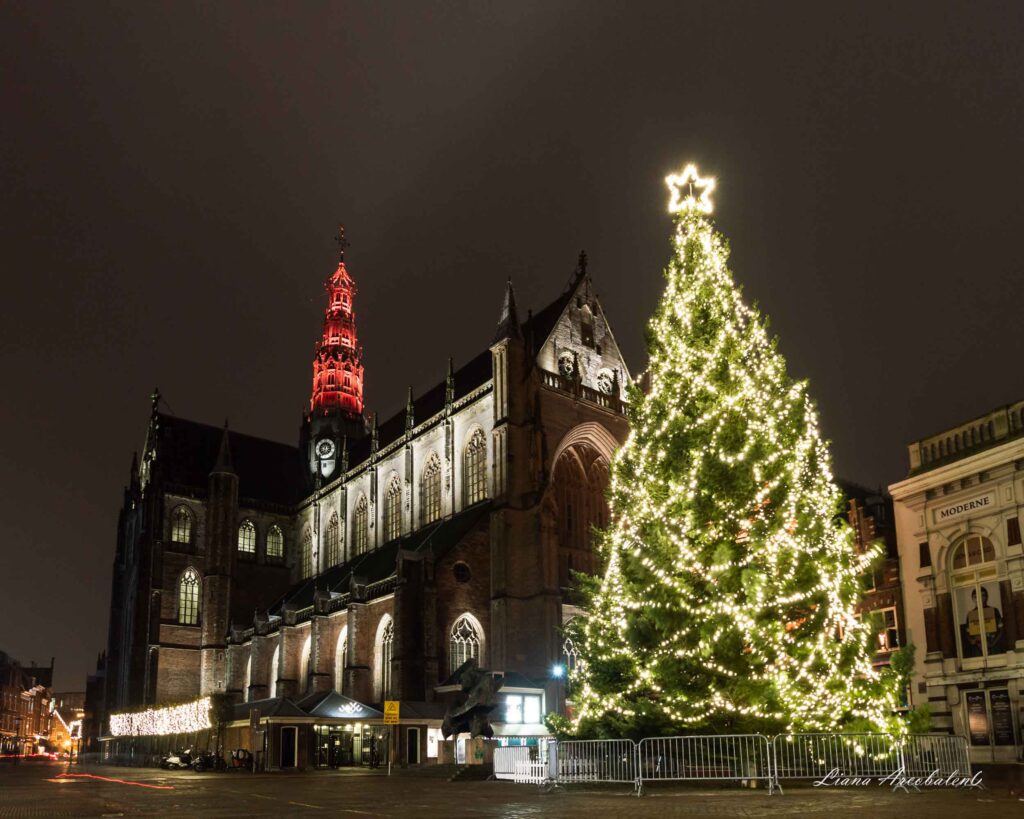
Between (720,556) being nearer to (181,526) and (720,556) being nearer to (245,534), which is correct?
(245,534)

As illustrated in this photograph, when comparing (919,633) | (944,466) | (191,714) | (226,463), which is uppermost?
(226,463)

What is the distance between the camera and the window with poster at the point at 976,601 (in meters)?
24.3

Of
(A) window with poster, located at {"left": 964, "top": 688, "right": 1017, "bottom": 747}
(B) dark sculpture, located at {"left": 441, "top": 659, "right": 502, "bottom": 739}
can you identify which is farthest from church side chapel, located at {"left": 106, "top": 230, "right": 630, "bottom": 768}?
(A) window with poster, located at {"left": 964, "top": 688, "right": 1017, "bottom": 747}

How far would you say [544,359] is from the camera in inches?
1841

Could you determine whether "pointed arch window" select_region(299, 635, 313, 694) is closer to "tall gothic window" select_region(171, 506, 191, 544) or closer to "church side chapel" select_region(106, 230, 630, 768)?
"church side chapel" select_region(106, 230, 630, 768)

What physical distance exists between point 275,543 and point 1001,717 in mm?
49468

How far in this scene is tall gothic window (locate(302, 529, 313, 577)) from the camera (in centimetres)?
6223

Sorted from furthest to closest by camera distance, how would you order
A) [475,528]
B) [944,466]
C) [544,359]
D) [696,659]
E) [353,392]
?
[353,392] → [544,359] → [475,528] → [944,466] → [696,659]

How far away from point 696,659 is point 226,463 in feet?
162

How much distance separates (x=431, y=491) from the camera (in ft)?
165

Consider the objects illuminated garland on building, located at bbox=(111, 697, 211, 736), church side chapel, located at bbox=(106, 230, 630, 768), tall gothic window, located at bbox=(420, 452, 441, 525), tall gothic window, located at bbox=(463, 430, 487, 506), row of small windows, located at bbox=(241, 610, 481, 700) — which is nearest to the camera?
church side chapel, located at bbox=(106, 230, 630, 768)

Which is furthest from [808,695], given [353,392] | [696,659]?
[353,392]

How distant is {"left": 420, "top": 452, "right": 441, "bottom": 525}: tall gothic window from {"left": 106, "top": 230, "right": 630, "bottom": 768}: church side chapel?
0.35ft

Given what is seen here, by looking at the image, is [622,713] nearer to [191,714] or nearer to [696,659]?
[696,659]
